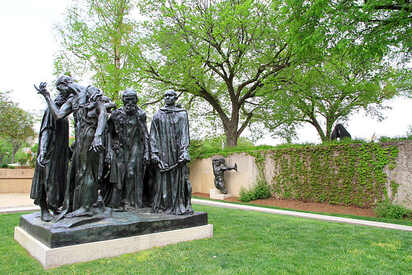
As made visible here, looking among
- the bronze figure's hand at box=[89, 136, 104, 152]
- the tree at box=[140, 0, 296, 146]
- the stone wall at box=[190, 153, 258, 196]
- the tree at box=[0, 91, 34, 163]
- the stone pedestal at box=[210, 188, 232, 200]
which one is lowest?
the stone pedestal at box=[210, 188, 232, 200]

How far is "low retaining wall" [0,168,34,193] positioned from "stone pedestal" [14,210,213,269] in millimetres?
13571

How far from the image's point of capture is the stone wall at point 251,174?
29.8 ft

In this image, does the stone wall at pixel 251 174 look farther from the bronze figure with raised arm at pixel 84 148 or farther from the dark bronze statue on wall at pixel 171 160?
the bronze figure with raised arm at pixel 84 148

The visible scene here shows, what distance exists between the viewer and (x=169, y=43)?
17.2m

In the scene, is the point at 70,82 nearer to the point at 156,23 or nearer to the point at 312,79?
the point at 156,23

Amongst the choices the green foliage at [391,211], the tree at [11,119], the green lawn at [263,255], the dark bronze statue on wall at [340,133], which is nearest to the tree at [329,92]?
the dark bronze statue on wall at [340,133]

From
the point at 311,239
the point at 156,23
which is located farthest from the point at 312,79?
the point at 311,239

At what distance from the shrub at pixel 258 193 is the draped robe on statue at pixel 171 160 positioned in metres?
8.53

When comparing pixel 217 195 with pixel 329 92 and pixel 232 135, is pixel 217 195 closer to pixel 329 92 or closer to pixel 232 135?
pixel 232 135

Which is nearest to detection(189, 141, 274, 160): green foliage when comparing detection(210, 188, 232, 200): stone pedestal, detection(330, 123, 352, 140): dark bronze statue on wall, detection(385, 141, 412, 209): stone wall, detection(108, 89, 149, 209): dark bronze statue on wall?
detection(210, 188, 232, 200): stone pedestal

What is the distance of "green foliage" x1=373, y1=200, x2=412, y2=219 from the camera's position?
8.88m

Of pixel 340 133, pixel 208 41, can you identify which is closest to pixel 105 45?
pixel 208 41

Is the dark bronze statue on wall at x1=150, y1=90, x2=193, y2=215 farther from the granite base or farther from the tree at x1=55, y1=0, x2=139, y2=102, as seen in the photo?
the tree at x1=55, y1=0, x2=139, y2=102

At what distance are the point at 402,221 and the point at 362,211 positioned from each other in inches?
62.0
